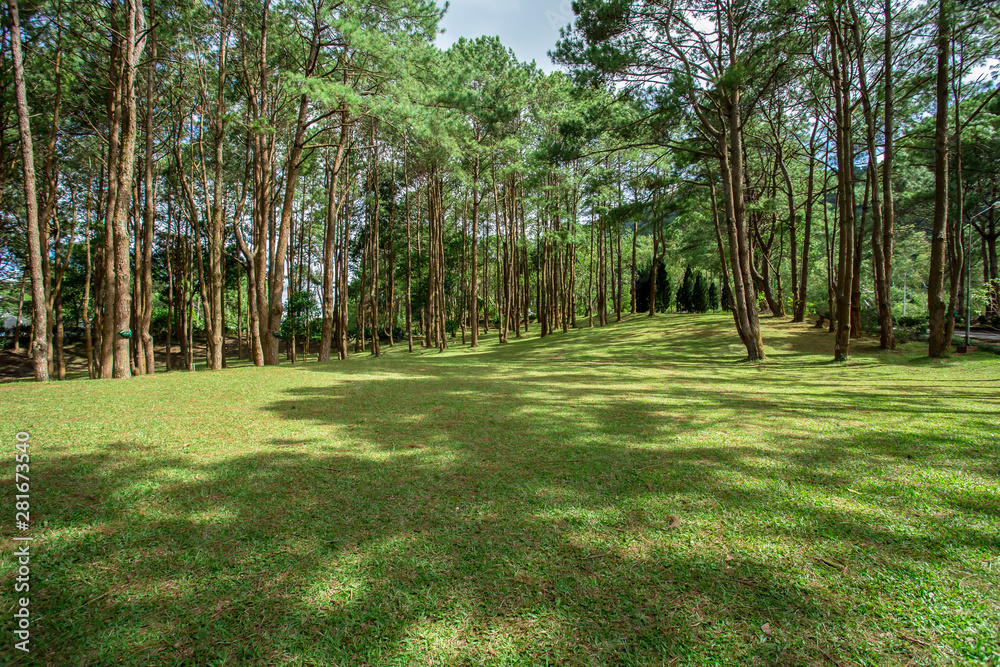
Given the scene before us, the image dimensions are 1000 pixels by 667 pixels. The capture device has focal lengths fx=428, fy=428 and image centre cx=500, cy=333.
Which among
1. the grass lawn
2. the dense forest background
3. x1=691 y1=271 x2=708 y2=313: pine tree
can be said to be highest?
the dense forest background

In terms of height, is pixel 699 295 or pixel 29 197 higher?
pixel 29 197

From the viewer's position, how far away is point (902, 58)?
1313 centimetres

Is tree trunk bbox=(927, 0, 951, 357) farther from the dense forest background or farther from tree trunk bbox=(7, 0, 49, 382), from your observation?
tree trunk bbox=(7, 0, 49, 382)

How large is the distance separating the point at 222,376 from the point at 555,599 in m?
8.23

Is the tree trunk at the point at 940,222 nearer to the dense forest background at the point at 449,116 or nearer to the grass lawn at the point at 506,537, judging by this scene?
the dense forest background at the point at 449,116

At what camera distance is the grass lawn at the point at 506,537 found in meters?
1.62

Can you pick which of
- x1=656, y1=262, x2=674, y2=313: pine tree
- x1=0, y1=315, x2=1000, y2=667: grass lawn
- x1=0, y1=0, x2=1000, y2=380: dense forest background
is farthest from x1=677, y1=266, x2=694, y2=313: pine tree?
x1=0, y1=315, x2=1000, y2=667: grass lawn

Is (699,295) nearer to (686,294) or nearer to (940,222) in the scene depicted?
(686,294)

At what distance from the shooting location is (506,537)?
239 centimetres

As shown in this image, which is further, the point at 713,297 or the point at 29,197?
the point at 713,297

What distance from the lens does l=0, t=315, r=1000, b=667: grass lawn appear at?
5.32ft

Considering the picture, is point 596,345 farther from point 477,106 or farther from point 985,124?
point 985,124

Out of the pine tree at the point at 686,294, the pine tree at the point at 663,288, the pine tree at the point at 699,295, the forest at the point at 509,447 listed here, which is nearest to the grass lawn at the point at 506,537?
the forest at the point at 509,447

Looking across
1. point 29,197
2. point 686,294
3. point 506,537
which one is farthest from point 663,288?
point 506,537
